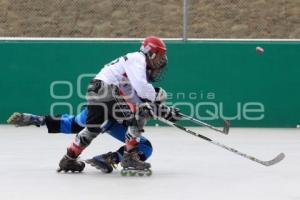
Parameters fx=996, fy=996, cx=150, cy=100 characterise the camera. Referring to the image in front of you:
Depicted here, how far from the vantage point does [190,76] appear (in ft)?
56.1

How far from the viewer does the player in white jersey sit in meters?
10.6

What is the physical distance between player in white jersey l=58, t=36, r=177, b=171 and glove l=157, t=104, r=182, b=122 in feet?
0.84

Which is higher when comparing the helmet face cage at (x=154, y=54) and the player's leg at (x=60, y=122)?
the helmet face cage at (x=154, y=54)

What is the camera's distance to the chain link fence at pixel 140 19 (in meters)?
22.2

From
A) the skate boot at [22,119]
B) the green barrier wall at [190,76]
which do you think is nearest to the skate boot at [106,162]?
the skate boot at [22,119]

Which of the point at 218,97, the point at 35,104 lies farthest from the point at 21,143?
the point at 218,97

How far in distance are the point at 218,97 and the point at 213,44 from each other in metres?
0.93

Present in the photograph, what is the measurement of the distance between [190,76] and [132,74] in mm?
6700

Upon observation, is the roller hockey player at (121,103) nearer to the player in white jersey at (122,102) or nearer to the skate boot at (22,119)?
the player in white jersey at (122,102)

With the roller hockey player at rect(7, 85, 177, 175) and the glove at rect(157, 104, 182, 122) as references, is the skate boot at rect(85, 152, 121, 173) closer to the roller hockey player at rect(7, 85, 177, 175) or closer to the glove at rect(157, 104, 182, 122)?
the roller hockey player at rect(7, 85, 177, 175)

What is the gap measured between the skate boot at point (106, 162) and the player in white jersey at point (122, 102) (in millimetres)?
204

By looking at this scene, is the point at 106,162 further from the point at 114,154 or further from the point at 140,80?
the point at 140,80

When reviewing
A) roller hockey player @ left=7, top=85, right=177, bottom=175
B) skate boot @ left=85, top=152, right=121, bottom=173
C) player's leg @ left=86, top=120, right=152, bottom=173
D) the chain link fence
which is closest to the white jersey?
roller hockey player @ left=7, top=85, right=177, bottom=175

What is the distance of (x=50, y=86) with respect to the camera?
674 inches
